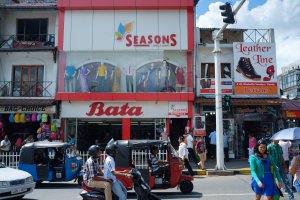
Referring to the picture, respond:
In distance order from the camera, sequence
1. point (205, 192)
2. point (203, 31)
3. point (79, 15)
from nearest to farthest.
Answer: point (205, 192)
point (79, 15)
point (203, 31)

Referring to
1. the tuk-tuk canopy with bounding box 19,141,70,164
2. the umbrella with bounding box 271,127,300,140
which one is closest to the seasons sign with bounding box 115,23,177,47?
the tuk-tuk canopy with bounding box 19,141,70,164

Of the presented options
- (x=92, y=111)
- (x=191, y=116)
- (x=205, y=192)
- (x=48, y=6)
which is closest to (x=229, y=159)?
(x=191, y=116)

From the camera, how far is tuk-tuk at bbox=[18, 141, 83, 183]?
13.1 meters

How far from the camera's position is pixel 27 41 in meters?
22.9

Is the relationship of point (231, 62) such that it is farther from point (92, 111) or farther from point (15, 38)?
point (15, 38)

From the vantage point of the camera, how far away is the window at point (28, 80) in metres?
22.2

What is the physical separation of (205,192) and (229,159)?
9965 millimetres

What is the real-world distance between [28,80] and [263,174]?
60.9 ft

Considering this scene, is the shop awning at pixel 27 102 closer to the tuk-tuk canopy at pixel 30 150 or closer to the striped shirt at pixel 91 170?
the tuk-tuk canopy at pixel 30 150

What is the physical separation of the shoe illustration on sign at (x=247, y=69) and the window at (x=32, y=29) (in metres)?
12.4

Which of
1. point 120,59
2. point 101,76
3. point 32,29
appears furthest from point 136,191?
point 32,29

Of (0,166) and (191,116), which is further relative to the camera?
(191,116)

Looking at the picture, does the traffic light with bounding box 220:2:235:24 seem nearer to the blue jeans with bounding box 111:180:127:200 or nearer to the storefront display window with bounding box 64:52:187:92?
the blue jeans with bounding box 111:180:127:200

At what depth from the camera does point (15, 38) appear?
2300cm
